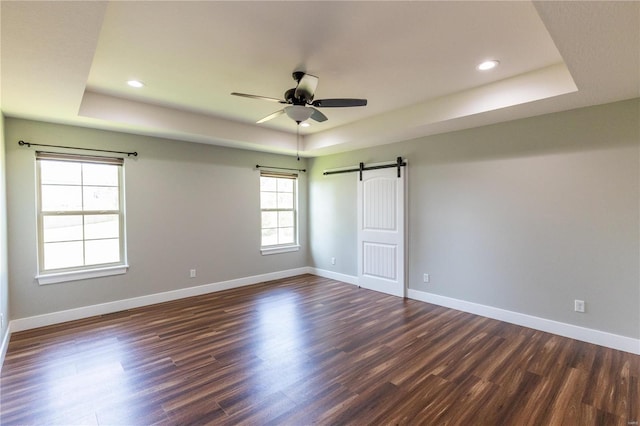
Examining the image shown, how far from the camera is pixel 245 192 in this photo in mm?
5461

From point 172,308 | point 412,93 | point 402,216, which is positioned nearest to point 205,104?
point 412,93

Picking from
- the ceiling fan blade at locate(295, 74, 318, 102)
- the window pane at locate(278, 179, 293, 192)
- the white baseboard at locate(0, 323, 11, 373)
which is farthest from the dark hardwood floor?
the window pane at locate(278, 179, 293, 192)

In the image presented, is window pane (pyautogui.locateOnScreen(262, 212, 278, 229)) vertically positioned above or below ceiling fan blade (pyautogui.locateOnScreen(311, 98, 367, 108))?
below

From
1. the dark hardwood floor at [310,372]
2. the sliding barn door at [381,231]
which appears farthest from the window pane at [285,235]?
the dark hardwood floor at [310,372]

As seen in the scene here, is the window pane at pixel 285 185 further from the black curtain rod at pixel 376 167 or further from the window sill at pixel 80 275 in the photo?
the window sill at pixel 80 275

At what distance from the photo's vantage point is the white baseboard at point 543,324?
2977 millimetres

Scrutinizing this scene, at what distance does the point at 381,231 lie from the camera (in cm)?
507

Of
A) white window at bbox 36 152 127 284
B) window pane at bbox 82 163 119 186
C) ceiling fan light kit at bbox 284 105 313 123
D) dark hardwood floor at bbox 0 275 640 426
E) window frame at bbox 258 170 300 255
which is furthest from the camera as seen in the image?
window frame at bbox 258 170 300 255

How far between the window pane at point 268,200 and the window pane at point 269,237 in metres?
0.46

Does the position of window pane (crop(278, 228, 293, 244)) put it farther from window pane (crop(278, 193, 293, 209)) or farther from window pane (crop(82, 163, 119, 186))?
window pane (crop(82, 163, 119, 186))

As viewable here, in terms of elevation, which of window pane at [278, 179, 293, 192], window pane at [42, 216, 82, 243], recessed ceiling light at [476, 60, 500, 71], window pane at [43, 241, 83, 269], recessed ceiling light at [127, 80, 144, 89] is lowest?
window pane at [43, 241, 83, 269]

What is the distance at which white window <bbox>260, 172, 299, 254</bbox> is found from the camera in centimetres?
582

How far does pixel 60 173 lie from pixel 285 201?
137 inches

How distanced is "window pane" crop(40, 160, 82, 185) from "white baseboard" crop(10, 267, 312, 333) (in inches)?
63.6
